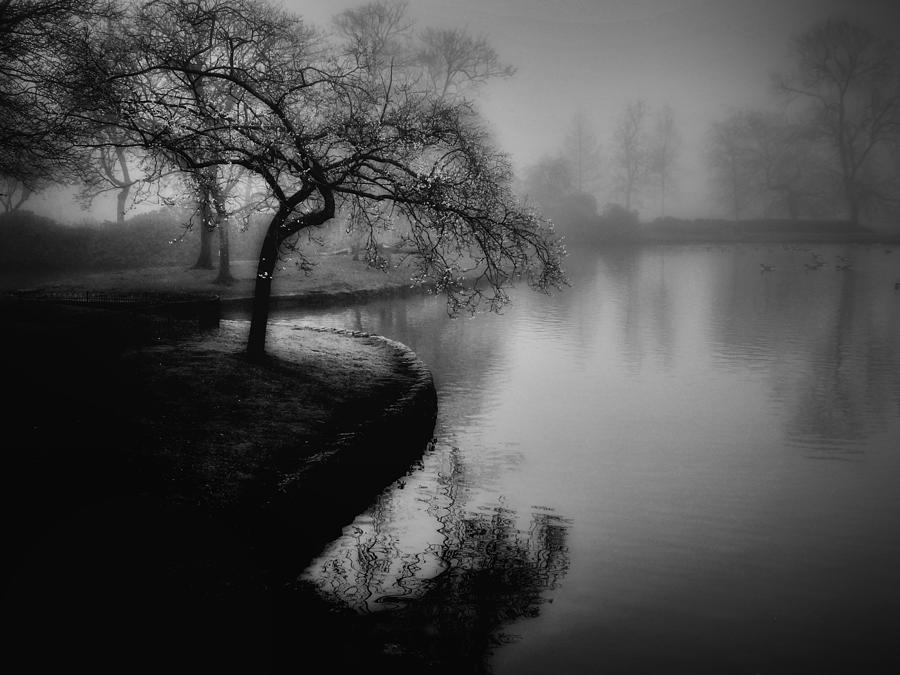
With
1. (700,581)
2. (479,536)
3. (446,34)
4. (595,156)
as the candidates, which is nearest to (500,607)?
(479,536)

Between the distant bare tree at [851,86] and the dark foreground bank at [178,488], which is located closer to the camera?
the dark foreground bank at [178,488]

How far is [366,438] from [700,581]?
4466 mm

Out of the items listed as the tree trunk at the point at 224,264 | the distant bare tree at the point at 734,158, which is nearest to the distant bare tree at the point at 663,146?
the distant bare tree at the point at 734,158

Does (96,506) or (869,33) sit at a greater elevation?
(869,33)

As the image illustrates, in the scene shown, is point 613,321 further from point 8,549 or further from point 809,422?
point 8,549

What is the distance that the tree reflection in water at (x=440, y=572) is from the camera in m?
5.53

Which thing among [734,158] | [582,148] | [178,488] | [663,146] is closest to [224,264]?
[178,488]

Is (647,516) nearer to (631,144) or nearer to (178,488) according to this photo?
(178,488)

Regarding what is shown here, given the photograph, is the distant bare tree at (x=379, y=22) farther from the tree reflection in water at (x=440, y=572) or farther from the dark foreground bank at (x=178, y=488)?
the tree reflection in water at (x=440, y=572)

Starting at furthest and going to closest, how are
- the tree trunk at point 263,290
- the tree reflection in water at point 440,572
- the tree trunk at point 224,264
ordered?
the tree trunk at point 224,264 → the tree trunk at point 263,290 → the tree reflection in water at point 440,572

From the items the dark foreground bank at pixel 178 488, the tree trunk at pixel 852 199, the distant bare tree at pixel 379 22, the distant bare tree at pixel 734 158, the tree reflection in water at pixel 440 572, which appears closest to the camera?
the dark foreground bank at pixel 178 488

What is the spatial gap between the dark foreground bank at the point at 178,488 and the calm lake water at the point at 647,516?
1.88 ft

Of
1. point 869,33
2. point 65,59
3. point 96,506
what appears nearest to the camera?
point 96,506

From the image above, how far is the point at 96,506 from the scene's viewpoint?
661 centimetres
